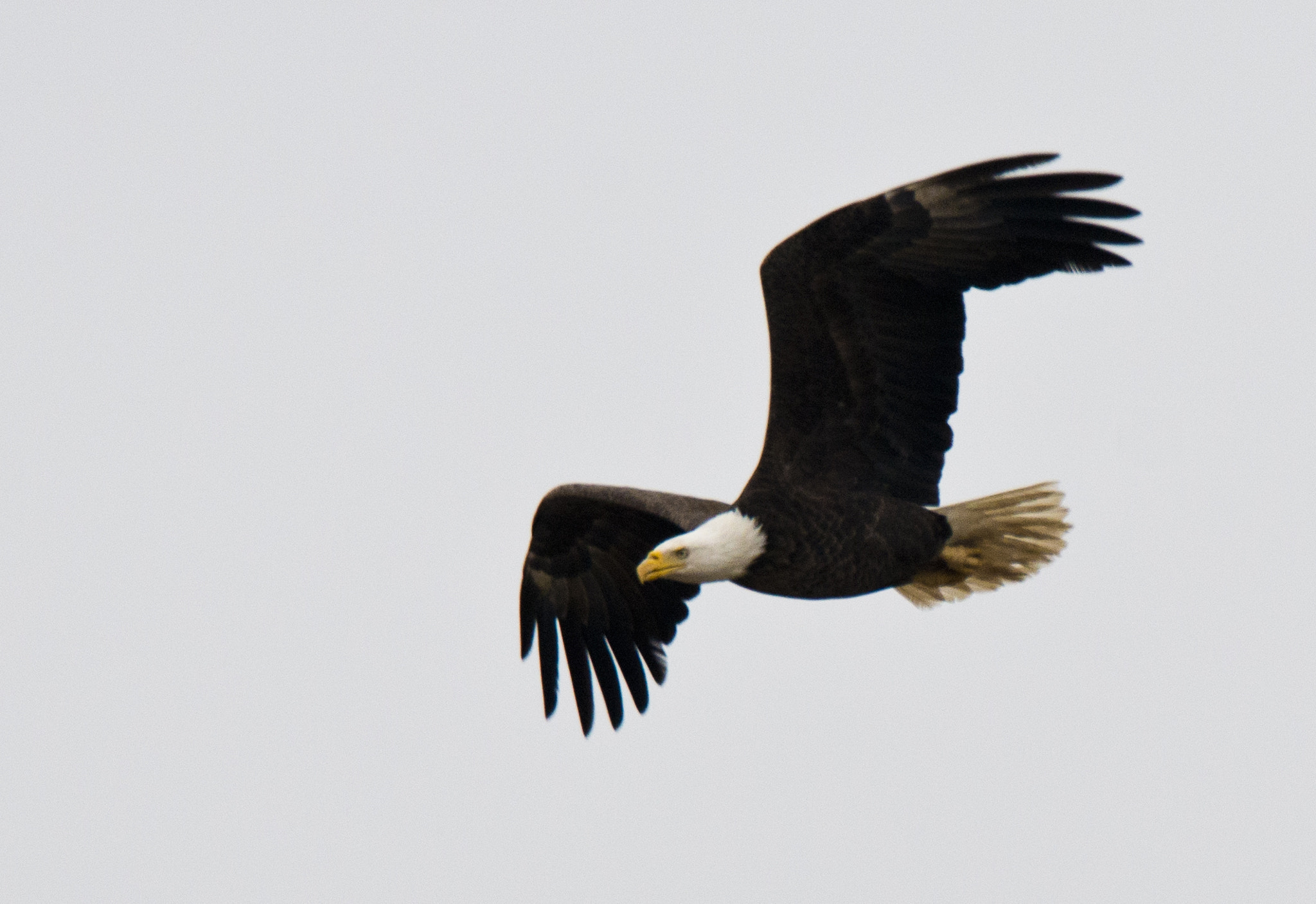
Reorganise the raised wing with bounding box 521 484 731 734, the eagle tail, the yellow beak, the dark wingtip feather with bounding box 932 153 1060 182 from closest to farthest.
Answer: the dark wingtip feather with bounding box 932 153 1060 182 → the yellow beak → the eagle tail → the raised wing with bounding box 521 484 731 734

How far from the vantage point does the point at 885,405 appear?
24.7 feet

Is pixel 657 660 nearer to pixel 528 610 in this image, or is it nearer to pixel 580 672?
pixel 580 672

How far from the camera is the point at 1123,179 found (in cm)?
666

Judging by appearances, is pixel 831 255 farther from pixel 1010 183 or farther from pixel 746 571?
pixel 746 571

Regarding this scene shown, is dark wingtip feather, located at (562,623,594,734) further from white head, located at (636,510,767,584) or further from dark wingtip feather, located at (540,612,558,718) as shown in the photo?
white head, located at (636,510,767,584)

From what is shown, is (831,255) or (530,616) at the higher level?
(831,255)

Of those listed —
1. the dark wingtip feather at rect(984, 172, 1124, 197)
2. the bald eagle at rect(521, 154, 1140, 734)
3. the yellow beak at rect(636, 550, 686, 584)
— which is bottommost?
the yellow beak at rect(636, 550, 686, 584)

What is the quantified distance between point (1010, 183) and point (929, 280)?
1.65ft

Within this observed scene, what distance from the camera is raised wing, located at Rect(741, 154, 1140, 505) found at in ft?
23.0

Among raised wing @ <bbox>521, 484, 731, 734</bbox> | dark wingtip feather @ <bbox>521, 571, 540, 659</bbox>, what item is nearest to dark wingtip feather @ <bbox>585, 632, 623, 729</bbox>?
raised wing @ <bbox>521, 484, 731, 734</bbox>

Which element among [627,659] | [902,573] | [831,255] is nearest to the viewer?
[831,255]

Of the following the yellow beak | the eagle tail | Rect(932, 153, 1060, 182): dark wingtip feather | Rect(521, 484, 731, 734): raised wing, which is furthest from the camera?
Rect(521, 484, 731, 734): raised wing

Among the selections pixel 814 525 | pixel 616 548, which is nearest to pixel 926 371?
pixel 814 525

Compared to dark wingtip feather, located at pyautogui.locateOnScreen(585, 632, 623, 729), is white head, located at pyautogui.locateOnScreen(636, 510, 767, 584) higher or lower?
higher
